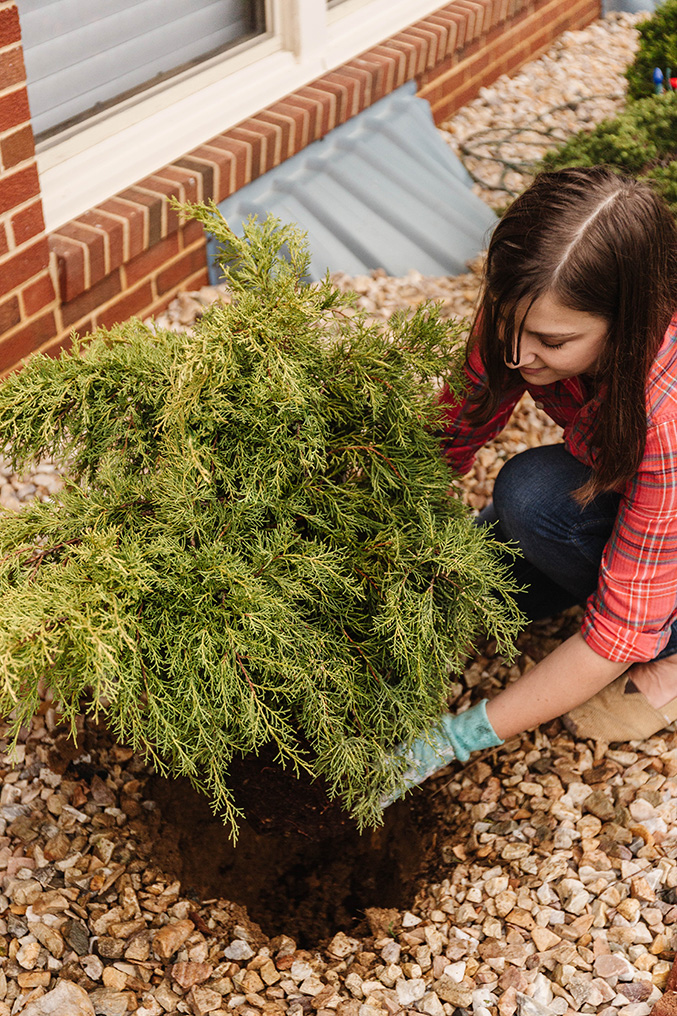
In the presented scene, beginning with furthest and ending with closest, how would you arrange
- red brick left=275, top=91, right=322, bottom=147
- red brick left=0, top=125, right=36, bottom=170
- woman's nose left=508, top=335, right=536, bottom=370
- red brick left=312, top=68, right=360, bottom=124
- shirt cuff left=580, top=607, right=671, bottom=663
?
1. red brick left=312, top=68, right=360, bottom=124
2. red brick left=275, top=91, right=322, bottom=147
3. red brick left=0, top=125, right=36, bottom=170
4. shirt cuff left=580, top=607, right=671, bottom=663
5. woman's nose left=508, top=335, right=536, bottom=370

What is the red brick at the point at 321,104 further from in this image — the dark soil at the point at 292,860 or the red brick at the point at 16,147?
the dark soil at the point at 292,860

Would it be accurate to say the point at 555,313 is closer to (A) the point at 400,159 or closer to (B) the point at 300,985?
(B) the point at 300,985

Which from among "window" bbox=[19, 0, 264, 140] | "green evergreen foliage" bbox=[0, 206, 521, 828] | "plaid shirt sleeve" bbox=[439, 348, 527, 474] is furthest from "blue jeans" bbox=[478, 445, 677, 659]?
"window" bbox=[19, 0, 264, 140]

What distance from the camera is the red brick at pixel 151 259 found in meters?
2.99

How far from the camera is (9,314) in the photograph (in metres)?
2.59

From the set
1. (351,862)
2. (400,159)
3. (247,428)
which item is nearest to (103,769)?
(351,862)

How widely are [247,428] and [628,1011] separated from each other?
4.25 ft

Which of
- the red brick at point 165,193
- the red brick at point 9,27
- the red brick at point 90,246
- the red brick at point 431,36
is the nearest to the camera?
the red brick at point 9,27

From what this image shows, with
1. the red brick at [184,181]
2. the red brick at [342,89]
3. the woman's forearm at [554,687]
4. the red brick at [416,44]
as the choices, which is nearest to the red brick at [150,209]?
the red brick at [184,181]

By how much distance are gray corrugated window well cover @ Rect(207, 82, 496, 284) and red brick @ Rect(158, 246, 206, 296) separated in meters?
0.06

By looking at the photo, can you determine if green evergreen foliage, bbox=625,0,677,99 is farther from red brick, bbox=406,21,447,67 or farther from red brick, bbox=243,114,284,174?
red brick, bbox=243,114,284,174

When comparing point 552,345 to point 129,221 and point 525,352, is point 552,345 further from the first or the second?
point 129,221

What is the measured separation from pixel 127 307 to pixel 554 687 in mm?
1947

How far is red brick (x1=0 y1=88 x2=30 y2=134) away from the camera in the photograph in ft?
7.86
